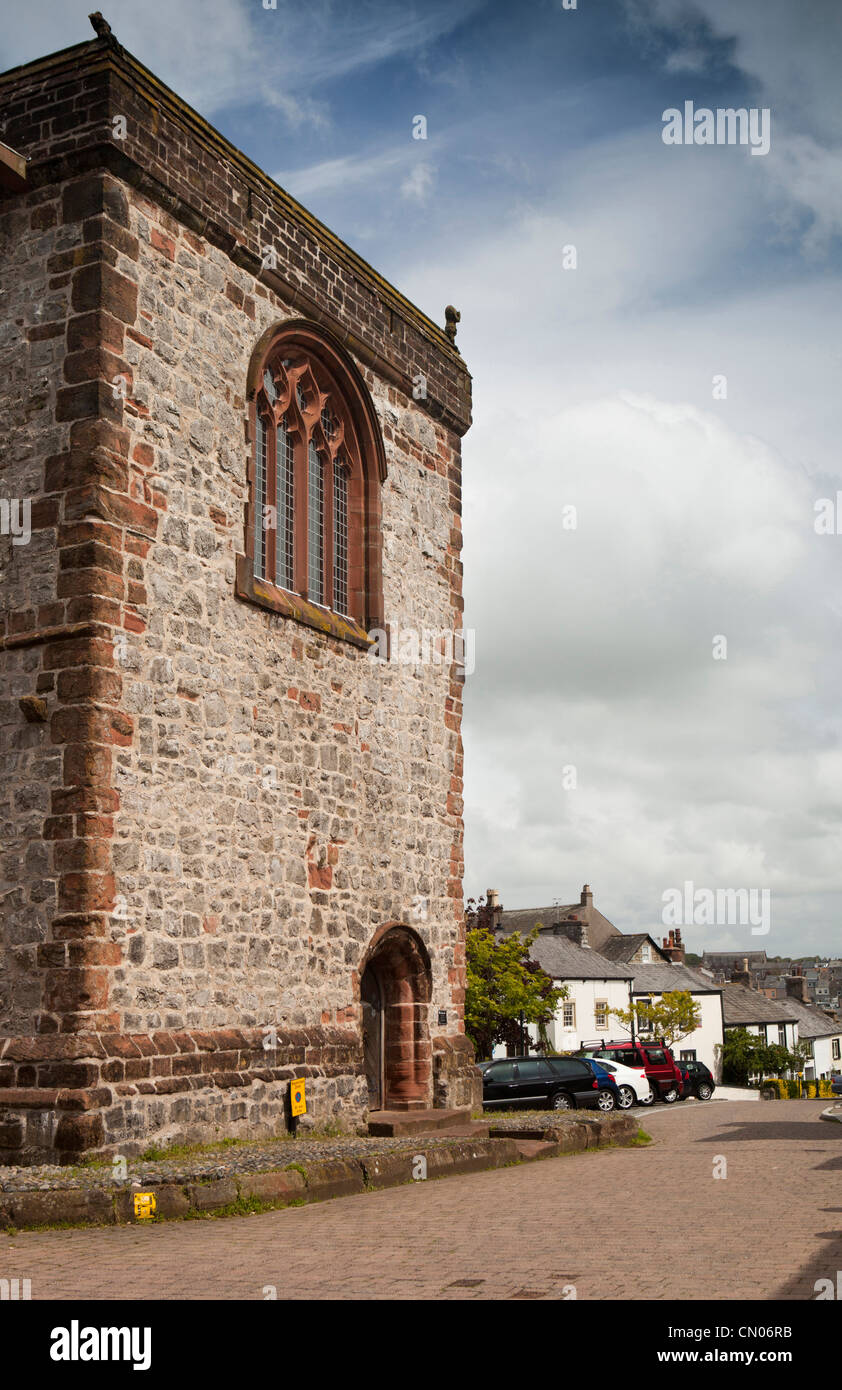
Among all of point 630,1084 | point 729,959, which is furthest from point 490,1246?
point 729,959

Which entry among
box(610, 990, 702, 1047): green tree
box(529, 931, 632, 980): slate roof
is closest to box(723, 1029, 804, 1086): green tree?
box(610, 990, 702, 1047): green tree

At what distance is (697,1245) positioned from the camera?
7641 millimetres

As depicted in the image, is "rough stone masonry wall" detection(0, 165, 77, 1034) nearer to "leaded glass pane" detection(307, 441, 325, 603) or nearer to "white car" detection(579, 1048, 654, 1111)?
"leaded glass pane" detection(307, 441, 325, 603)

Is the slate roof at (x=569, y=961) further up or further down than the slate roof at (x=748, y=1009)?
further up

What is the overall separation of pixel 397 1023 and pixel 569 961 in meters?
42.4

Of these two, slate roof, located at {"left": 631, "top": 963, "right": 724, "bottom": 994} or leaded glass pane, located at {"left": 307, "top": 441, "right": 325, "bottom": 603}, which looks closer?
leaded glass pane, located at {"left": 307, "top": 441, "right": 325, "bottom": 603}

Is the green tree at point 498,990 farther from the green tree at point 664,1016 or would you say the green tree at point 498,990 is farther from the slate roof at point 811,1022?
the slate roof at point 811,1022

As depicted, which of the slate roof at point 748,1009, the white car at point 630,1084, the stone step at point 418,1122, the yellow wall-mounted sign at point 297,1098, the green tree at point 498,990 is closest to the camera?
the yellow wall-mounted sign at point 297,1098

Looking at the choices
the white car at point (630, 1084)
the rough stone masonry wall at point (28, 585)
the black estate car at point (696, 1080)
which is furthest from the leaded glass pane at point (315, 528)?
the black estate car at point (696, 1080)

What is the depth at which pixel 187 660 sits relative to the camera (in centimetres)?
1219

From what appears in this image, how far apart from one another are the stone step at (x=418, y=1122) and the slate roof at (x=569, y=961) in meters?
39.0

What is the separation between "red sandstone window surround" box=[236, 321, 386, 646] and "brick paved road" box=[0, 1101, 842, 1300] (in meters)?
6.31

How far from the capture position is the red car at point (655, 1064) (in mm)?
35906

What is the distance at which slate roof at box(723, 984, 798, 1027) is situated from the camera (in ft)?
235
